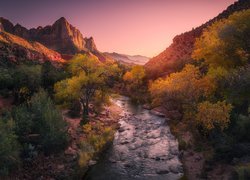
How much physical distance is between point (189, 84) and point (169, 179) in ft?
36.3

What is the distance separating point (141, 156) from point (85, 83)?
13884 millimetres

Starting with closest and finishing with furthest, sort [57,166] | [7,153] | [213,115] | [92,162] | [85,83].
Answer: [7,153] → [57,166] → [213,115] → [92,162] → [85,83]

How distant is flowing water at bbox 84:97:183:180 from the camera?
2388 cm

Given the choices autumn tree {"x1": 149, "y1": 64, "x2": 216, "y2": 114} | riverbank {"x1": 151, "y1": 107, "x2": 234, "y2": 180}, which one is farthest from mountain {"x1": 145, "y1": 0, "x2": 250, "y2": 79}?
riverbank {"x1": 151, "y1": 107, "x2": 234, "y2": 180}

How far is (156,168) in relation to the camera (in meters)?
25.3

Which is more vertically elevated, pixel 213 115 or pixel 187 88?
pixel 187 88

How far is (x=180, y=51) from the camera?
11350 centimetres

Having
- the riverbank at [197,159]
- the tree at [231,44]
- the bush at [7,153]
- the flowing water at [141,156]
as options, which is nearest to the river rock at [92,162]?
the flowing water at [141,156]

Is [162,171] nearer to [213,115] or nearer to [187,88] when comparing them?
[213,115]

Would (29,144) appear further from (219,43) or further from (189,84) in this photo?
(219,43)

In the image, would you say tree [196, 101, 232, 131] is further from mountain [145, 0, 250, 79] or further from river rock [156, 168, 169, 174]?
mountain [145, 0, 250, 79]

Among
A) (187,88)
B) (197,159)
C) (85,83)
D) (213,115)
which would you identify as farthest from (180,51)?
(197,159)

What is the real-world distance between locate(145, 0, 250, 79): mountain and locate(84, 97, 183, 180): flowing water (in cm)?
4523

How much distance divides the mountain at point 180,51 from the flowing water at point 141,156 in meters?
45.2
